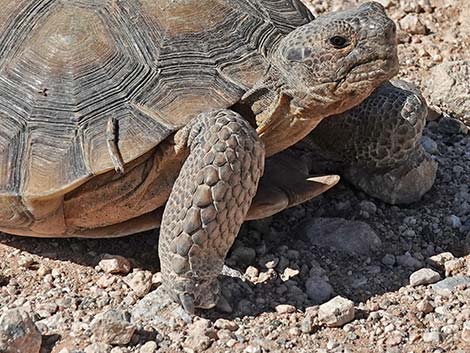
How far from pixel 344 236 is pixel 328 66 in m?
0.94

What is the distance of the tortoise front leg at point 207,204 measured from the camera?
418 cm

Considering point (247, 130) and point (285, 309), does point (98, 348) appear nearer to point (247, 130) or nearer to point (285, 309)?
point (285, 309)

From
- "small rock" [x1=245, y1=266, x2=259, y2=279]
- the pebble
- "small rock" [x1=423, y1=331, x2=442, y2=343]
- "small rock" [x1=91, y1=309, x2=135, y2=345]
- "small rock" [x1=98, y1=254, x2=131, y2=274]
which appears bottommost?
"small rock" [x1=423, y1=331, x2=442, y2=343]

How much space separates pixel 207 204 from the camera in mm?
4176

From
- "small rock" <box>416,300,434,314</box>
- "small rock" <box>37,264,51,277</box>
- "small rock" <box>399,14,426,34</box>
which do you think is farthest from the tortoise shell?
"small rock" <box>399,14,426,34</box>

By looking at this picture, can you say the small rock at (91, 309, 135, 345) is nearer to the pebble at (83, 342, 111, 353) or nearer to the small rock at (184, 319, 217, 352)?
the pebble at (83, 342, 111, 353)

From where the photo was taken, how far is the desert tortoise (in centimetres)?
427

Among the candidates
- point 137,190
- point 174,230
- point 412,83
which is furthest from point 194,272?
point 412,83

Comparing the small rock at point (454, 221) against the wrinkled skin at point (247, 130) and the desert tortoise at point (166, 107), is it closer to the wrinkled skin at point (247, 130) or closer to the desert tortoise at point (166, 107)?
the desert tortoise at point (166, 107)

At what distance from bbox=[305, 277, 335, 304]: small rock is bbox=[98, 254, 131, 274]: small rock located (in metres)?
0.86

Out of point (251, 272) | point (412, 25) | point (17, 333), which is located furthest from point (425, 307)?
point (412, 25)

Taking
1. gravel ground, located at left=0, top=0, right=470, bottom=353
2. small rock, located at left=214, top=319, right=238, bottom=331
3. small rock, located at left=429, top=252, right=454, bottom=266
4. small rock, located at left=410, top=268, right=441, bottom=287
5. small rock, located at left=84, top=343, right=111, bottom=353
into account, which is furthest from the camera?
small rock, located at left=429, top=252, right=454, bottom=266

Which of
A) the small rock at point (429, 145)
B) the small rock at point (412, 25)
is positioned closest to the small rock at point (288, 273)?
the small rock at point (429, 145)

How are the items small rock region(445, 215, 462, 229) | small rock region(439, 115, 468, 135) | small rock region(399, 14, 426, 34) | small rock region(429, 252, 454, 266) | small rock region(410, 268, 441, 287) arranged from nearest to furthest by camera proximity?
small rock region(410, 268, 441, 287), small rock region(429, 252, 454, 266), small rock region(445, 215, 462, 229), small rock region(439, 115, 468, 135), small rock region(399, 14, 426, 34)
